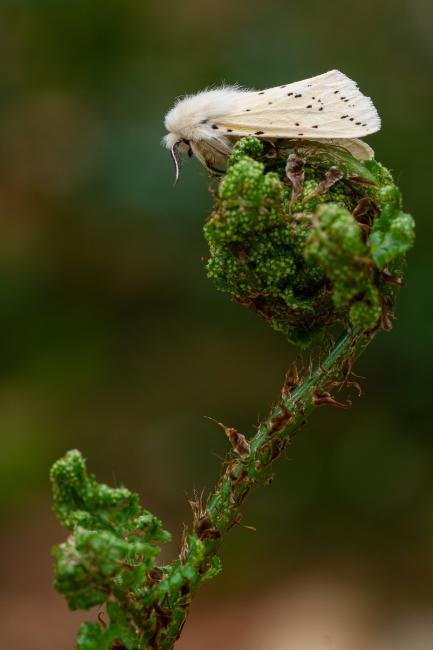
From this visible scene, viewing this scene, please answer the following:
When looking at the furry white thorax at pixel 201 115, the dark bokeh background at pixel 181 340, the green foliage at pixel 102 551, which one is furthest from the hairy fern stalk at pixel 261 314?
the dark bokeh background at pixel 181 340

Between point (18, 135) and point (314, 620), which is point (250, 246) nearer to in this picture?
point (314, 620)

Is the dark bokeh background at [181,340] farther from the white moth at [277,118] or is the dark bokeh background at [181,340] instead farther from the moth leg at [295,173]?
the moth leg at [295,173]

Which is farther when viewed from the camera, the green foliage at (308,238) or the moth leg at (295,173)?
the moth leg at (295,173)

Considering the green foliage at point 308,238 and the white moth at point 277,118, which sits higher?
the white moth at point 277,118

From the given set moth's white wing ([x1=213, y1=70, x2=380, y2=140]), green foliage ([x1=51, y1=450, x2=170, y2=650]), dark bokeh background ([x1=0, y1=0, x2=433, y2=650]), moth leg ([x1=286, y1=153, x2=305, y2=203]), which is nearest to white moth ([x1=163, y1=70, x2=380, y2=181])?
moth's white wing ([x1=213, y1=70, x2=380, y2=140])

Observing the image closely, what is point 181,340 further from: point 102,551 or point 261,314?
point 102,551

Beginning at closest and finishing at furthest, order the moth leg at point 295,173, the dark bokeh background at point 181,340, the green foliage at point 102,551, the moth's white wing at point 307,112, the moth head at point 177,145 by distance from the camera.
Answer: the green foliage at point 102,551, the moth leg at point 295,173, the moth's white wing at point 307,112, the moth head at point 177,145, the dark bokeh background at point 181,340

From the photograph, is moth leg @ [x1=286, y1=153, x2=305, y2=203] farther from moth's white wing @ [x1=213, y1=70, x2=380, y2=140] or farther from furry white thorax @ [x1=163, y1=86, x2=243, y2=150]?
furry white thorax @ [x1=163, y1=86, x2=243, y2=150]
